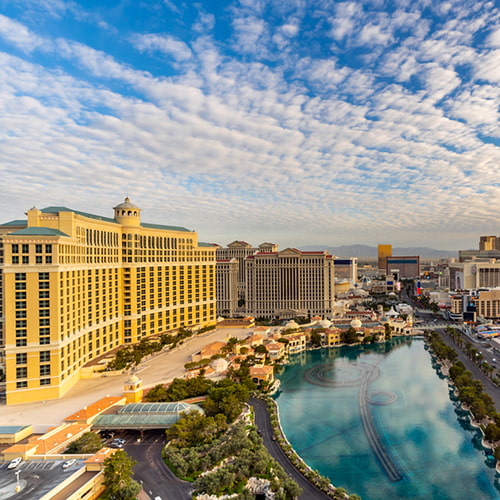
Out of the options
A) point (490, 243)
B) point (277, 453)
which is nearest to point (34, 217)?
point (277, 453)

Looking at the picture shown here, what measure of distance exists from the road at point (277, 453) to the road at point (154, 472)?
7.05 meters

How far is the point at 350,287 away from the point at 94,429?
132 metres

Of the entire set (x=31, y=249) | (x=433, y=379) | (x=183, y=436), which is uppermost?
(x=31, y=249)

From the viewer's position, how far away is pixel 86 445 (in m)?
25.3

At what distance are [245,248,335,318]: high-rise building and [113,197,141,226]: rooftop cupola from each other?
3897 centimetres

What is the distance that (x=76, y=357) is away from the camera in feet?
133

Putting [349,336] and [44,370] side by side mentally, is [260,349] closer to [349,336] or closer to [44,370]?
[349,336]

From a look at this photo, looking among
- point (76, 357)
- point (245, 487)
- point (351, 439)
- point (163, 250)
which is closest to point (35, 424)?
point (76, 357)

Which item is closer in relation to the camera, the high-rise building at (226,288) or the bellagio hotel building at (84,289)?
the bellagio hotel building at (84,289)

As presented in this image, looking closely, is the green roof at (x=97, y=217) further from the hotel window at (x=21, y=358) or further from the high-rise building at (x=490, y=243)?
the high-rise building at (x=490, y=243)

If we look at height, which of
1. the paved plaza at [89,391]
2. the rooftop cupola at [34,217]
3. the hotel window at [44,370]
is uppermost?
the rooftop cupola at [34,217]

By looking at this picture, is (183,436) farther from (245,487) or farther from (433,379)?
(433,379)

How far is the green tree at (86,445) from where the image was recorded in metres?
25.0

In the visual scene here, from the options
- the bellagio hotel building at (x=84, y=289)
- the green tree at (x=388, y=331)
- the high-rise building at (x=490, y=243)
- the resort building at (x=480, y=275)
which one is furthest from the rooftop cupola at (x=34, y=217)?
the high-rise building at (x=490, y=243)
